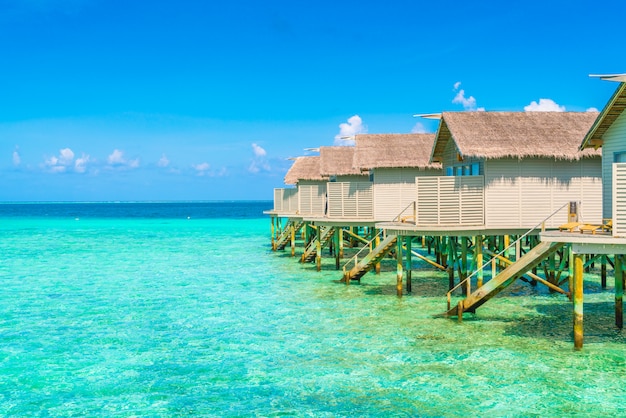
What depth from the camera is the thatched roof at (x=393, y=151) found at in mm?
27078

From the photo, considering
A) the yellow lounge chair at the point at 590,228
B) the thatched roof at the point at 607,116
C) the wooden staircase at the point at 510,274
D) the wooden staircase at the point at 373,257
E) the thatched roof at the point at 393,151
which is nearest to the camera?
the yellow lounge chair at the point at 590,228


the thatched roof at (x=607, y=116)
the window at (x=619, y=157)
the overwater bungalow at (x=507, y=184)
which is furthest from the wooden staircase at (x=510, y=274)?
the thatched roof at (x=607, y=116)

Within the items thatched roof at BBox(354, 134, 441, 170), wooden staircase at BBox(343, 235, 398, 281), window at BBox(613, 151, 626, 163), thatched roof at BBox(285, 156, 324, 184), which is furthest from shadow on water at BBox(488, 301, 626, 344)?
thatched roof at BBox(285, 156, 324, 184)

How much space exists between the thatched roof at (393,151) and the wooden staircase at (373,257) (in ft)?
12.6

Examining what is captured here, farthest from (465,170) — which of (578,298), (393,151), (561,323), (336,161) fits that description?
(336,161)

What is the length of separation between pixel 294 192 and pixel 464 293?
1919cm

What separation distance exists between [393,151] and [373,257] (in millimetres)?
5374

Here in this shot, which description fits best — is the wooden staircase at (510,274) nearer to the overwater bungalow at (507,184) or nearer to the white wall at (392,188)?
the overwater bungalow at (507,184)

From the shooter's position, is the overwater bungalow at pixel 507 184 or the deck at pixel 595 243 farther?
the overwater bungalow at pixel 507 184

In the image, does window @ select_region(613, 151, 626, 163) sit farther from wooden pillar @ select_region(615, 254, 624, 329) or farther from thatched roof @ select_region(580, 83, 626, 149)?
wooden pillar @ select_region(615, 254, 624, 329)

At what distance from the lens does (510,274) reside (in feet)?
55.6

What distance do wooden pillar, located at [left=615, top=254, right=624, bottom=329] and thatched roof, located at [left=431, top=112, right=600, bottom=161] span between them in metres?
4.80

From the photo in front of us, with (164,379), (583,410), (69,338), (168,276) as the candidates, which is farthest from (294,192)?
(583,410)

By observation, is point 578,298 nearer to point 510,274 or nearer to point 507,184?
point 510,274
